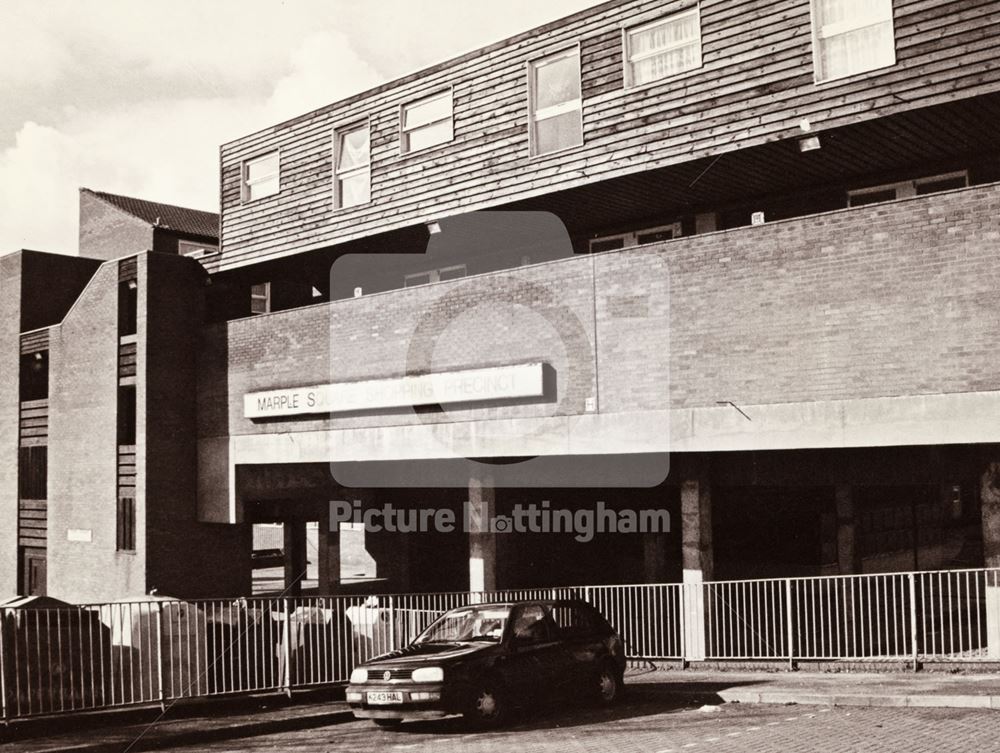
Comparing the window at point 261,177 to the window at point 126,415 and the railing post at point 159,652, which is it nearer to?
the window at point 126,415

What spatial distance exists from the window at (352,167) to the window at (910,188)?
9318 millimetres

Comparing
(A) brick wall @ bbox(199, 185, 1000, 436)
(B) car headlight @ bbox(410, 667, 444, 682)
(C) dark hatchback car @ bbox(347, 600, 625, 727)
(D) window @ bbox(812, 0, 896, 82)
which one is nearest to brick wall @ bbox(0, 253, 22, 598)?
(A) brick wall @ bbox(199, 185, 1000, 436)

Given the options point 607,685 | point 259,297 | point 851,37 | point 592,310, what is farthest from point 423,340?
point 259,297

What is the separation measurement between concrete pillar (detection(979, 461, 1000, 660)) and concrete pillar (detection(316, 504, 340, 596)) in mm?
15970

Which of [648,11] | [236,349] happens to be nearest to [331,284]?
[236,349]

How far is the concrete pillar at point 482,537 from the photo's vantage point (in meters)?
19.0

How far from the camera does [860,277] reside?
1380cm

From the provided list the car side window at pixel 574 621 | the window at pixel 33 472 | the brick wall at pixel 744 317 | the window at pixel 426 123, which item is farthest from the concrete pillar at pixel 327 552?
the car side window at pixel 574 621

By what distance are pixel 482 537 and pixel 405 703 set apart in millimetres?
8136

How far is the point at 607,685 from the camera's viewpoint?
509 inches

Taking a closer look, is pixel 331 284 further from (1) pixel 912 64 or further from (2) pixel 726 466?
(1) pixel 912 64

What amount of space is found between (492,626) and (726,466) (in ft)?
20.5

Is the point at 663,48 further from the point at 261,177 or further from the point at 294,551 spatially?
the point at 294,551

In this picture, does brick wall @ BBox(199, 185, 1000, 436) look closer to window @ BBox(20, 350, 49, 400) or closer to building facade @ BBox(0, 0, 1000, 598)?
building facade @ BBox(0, 0, 1000, 598)
